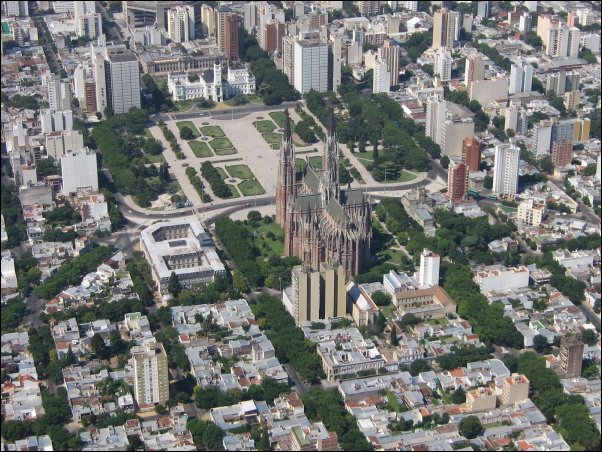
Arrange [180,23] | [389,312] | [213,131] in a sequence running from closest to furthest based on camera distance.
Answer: [389,312] → [213,131] → [180,23]

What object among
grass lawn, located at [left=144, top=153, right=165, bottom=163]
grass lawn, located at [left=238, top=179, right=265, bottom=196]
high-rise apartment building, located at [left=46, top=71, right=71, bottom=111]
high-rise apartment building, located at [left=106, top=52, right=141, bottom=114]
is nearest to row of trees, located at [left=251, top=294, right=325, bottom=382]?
grass lawn, located at [left=238, top=179, right=265, bottom=196]

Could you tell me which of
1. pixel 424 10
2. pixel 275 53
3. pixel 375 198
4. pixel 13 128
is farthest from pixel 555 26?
pixel 13 128

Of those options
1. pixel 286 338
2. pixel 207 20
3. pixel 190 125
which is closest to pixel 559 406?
pixel 286 338

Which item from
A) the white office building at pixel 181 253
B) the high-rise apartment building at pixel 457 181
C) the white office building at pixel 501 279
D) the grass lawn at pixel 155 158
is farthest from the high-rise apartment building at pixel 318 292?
the grass lawn at pixel 155 158

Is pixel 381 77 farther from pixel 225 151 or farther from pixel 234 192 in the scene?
pixel 234 192

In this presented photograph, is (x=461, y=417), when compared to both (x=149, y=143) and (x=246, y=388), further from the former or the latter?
(x=149, y=143)

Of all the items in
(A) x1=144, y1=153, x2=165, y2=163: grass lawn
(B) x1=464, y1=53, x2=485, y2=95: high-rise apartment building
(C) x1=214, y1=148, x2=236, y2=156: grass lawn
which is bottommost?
(A) x1=144, y1=153, x2=165, y2=163: grass lawn

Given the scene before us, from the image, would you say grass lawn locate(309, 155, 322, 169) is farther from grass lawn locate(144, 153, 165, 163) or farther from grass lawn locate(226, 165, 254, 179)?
grass lawn locate(144, 153, 165, 163)

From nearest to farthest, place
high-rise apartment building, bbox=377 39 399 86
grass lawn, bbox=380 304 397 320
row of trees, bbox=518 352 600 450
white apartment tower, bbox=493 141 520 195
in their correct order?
row of trees, bbox=518 352 600 450 < grass lawn, bbox=380 304 397 320 < white apartment tower, bbox=493 141 520 195 < high-rise apartment building, bbox=377 39 399 86

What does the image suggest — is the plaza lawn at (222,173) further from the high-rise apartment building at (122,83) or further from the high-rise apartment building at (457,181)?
the high-rise apartment building at (457,181)
